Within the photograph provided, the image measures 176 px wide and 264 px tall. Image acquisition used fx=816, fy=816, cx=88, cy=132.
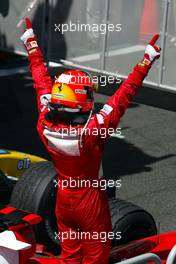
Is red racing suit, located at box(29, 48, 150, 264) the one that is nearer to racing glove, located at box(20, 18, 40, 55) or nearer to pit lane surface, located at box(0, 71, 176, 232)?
racing glove, located at box(20, 18, 40, 55)

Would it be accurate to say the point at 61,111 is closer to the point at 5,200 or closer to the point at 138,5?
the point at 5,200

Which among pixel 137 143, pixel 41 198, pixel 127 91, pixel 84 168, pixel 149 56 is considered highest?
pixel 149 56

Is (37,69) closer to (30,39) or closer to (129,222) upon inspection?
(30,39)

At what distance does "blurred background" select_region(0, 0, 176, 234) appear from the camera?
9961mm

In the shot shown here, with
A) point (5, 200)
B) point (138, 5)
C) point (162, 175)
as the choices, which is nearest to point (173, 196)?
point (162, 175)

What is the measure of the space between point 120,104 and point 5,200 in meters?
2.86

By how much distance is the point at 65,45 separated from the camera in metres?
14.5

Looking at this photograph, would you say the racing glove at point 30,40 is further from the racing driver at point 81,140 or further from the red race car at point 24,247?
the red race car at point 24,247

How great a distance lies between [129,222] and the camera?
6.89 metres

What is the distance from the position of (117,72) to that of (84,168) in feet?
27.7

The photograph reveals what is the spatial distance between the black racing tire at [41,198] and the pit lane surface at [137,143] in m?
1.42

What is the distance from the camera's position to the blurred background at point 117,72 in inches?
392

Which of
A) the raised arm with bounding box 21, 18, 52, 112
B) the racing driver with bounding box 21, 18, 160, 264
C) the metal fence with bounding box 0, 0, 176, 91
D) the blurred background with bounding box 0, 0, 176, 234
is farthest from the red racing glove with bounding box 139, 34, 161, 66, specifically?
the metal fence with bounding box 0, 0, 176, 91

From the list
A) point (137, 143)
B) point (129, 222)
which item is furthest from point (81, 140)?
point (137, 143)
